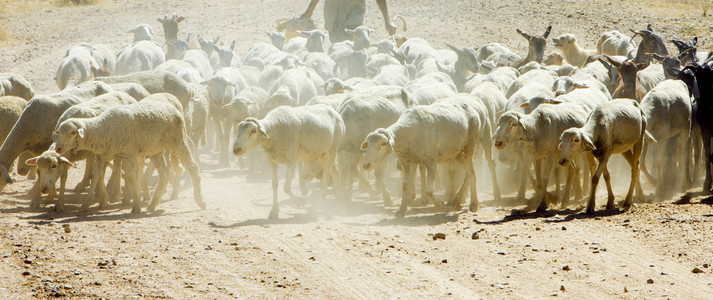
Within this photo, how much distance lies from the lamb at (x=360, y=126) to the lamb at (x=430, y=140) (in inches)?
28.9

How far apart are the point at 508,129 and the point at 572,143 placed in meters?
0.98

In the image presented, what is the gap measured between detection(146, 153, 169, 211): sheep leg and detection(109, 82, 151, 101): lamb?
169cm

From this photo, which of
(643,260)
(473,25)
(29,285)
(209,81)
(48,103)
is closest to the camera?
(29,285)

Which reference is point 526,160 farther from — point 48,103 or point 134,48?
point 134,48

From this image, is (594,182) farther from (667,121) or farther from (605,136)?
(667,121)

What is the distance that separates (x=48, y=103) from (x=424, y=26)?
63.1 ft

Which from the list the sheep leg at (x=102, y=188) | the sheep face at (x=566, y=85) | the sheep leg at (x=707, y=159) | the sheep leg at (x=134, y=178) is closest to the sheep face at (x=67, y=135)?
the sheep leg at (x=102, y=188)

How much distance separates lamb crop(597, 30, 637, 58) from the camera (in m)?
20.6

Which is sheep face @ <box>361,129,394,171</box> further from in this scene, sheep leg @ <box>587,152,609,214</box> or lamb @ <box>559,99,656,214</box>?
sheep leg @ <box>587,152,609,214</box>

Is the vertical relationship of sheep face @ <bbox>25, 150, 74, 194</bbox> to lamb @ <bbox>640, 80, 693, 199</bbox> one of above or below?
below

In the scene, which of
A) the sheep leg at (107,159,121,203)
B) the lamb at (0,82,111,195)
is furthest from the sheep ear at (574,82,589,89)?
the lamb at (0,82,111,195)

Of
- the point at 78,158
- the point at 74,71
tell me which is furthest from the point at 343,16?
the point at 78,158

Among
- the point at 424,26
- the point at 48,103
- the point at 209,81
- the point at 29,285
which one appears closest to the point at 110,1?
the point at 424,26

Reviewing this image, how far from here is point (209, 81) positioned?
16.1 m
